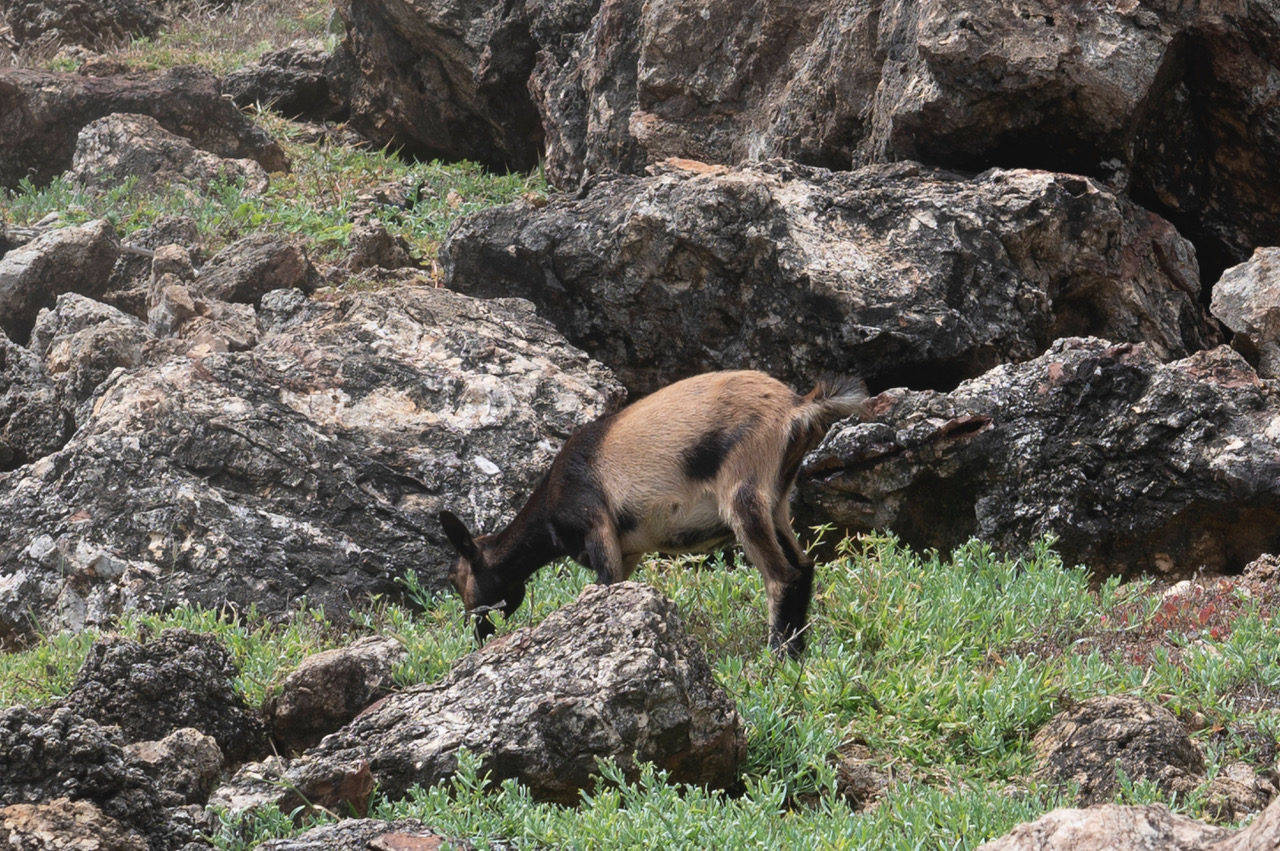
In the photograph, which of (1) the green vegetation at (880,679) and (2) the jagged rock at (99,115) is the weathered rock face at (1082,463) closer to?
(1) the green vegetation at (880,679)

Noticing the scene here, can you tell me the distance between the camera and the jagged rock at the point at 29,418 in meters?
10.3

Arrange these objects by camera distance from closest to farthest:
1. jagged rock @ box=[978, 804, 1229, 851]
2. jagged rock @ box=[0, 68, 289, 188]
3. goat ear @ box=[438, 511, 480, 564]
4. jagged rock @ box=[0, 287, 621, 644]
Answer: jagged rock @ box=[978, 804, 1229, 851]
goat ear @ box=[438, 511, 480, 564]
jagged rock @ box=[0, 287, 621, 644]
jagged rock @ box=[0, 68, 289, 188]

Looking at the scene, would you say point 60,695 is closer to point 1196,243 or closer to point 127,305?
point 127,305

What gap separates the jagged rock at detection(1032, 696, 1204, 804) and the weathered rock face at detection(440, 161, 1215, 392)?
4.13 metres

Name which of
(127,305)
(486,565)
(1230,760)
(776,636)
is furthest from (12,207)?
(1230,760)

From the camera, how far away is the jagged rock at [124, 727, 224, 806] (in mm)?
5586

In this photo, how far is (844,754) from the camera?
6043 millimetres

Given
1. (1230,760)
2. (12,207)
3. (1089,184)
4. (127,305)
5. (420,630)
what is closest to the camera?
(1230,760)

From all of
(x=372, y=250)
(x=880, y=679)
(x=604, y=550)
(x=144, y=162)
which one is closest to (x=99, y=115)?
(x=144, y=162)

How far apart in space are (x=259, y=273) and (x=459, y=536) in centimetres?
468

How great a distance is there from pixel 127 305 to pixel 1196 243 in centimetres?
897

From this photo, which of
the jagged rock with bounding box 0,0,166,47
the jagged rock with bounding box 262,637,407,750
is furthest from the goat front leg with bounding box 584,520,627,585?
the jagged rock with bounding box 0,0,166,47

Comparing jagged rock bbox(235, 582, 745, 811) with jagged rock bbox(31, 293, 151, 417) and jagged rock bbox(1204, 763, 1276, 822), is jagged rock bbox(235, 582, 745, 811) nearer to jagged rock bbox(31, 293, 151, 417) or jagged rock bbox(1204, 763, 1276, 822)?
→ jagged rock bbox(1204, 763, 1276, 822)

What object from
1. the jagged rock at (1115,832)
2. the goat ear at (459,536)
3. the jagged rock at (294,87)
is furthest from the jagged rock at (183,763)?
the jagged rock at (294,87)
